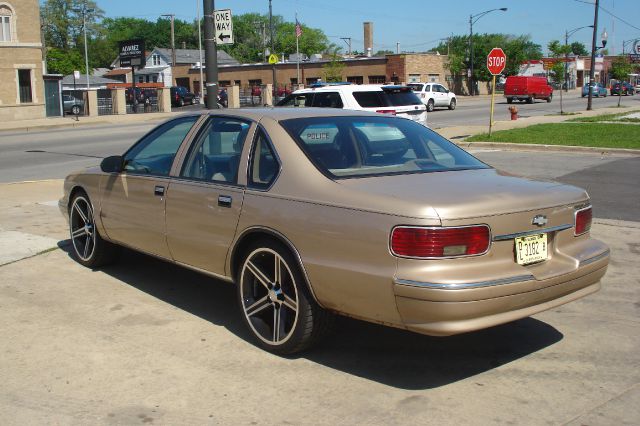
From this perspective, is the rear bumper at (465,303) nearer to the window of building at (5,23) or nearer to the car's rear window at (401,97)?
the car's rear window at (401,97)

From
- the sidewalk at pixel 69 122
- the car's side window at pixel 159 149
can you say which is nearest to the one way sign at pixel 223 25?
the car's side window at pixel 159 149

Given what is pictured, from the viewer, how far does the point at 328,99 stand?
60.7 feet

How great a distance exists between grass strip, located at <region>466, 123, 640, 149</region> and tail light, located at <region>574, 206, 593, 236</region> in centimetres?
1355

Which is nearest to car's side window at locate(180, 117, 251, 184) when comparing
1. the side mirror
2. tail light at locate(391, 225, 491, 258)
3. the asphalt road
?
the side mirror

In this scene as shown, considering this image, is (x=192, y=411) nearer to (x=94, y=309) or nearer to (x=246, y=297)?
(x=246, y=297)

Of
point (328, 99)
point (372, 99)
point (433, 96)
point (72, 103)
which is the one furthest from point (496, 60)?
point (72, 103)

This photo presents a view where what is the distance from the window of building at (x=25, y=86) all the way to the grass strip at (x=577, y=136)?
3147 centimetres

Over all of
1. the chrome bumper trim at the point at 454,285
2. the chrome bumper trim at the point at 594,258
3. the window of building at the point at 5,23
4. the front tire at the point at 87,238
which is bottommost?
the front tire at the point at 87,238

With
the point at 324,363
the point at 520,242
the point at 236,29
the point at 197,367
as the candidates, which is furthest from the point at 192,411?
the point at 236,29

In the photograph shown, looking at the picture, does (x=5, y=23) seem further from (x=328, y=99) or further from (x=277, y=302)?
(x=277, y=302)

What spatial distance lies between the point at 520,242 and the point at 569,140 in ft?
52.6

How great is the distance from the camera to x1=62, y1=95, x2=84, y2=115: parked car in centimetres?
4712

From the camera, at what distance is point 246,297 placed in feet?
16.3

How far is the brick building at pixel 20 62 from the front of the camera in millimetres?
42188
